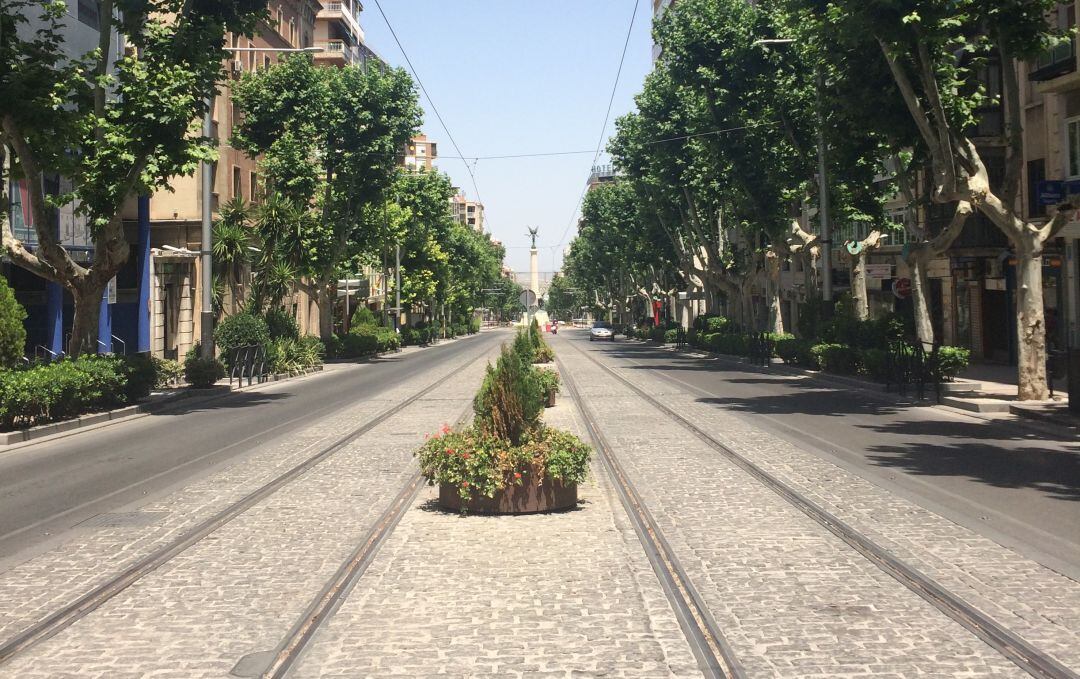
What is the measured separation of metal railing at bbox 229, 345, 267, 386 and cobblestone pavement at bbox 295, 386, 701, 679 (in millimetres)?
23435

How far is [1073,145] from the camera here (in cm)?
2745

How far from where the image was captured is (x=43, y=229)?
68.4ft

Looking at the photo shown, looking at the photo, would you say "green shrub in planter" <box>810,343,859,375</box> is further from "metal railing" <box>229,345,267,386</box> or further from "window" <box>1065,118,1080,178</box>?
"metal railing" <box>229,345,267,386</box>

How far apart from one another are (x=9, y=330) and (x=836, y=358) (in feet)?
67.5

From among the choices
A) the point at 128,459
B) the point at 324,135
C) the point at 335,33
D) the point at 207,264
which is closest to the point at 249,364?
the point at 207,264

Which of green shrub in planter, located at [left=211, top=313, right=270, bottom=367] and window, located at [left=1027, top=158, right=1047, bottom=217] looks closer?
window, located at [left=1027, top=158, right=1047, bottom=217]

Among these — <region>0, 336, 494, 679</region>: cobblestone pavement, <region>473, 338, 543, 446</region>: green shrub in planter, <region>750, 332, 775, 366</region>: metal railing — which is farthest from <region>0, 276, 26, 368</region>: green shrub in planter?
<region>750, 332, 775, 366</region>: metal railing

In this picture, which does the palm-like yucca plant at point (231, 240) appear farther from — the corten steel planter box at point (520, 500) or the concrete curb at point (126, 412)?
the corten steel planter box at point (520, 500)

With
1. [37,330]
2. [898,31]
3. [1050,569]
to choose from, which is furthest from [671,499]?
[37,330]

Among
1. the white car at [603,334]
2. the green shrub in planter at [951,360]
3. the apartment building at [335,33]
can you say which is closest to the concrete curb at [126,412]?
the green shrub in planter at [951,360]

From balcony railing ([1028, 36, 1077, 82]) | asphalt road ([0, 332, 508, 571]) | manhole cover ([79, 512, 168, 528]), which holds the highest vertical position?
balcony railing ([1028, 36, 1077, 82])

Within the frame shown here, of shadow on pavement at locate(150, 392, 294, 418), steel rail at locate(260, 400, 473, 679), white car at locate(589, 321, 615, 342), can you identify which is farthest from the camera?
white car at locate(589, 321, 615, 342)

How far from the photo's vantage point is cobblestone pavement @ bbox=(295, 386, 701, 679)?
5523mm

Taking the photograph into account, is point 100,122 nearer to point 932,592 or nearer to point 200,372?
point 200,372
